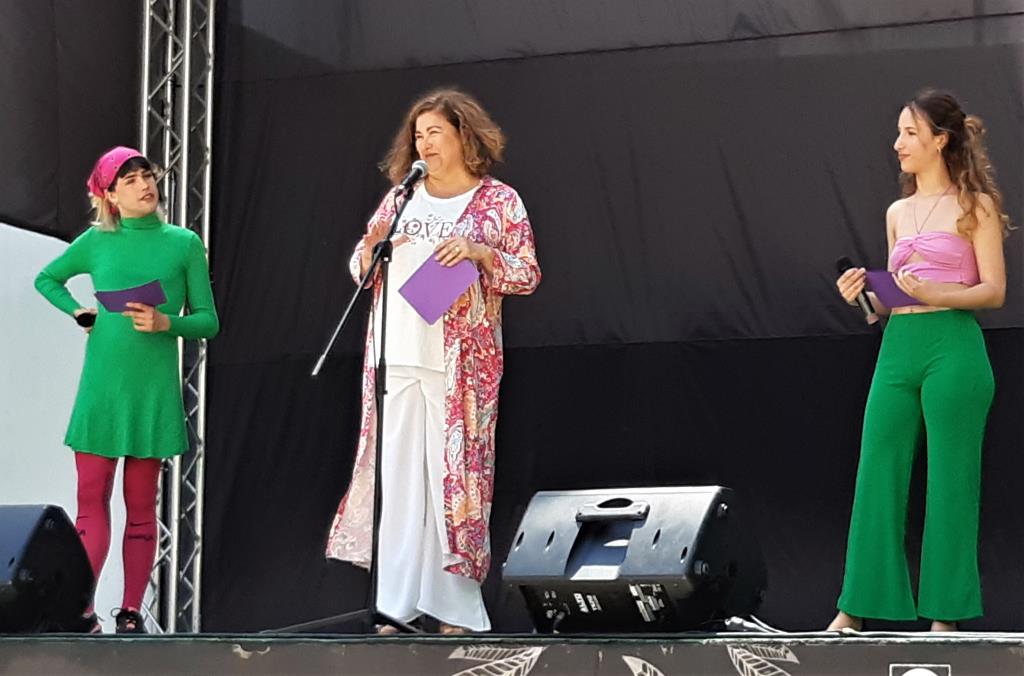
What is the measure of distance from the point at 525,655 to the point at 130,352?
1941mm

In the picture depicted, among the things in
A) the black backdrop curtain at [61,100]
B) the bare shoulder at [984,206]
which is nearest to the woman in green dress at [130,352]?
the black backdrop curtain at [61,100]

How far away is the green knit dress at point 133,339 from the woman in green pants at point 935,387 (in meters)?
1.73

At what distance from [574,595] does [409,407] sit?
1.13m

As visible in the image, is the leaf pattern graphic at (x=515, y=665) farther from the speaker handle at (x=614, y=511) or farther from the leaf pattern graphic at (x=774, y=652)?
the speaker handle at (x=614, y=511)

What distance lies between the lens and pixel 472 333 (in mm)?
3965

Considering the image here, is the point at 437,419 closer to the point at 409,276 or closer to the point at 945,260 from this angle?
the point at 409,276

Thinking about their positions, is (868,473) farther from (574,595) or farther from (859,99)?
(859,99)

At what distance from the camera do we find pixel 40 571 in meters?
3.14

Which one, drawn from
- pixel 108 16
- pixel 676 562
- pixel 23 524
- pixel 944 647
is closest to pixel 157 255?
pixel 23 524

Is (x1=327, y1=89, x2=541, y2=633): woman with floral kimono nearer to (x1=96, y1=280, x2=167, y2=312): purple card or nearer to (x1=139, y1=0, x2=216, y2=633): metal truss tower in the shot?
(x1=96, y1=280, x2=167, y2=312): purple card

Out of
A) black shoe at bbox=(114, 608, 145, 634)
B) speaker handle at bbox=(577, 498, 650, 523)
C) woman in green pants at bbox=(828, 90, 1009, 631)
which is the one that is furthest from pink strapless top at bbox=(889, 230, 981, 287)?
black shoe at bbox=(114, 608, 145, 634)

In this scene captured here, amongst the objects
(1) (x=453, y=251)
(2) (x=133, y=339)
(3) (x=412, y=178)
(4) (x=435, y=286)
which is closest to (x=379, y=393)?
(4) (x=435, y=286)

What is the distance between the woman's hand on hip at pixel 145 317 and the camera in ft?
13.2

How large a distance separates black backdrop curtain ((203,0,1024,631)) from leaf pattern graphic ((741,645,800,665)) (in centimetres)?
231
